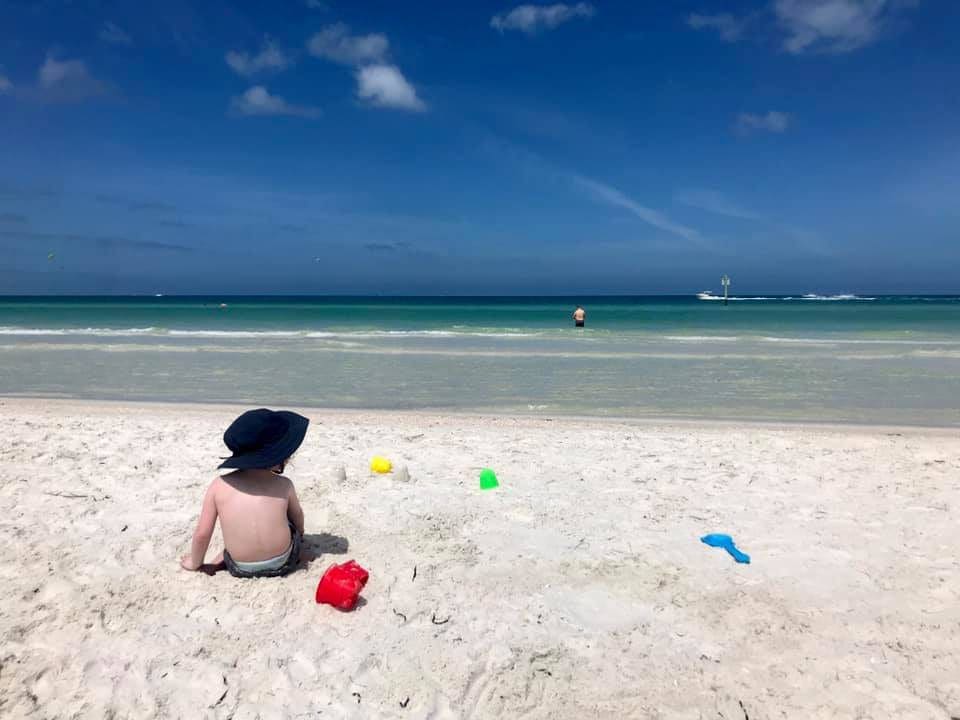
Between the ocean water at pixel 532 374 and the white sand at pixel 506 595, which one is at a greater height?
the white sand at pixel 506 595

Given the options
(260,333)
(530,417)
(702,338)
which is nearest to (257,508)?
(530,417)

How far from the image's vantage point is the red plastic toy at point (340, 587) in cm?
362

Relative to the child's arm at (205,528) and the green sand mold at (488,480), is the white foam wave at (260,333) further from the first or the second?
the child's arm at (205,528)

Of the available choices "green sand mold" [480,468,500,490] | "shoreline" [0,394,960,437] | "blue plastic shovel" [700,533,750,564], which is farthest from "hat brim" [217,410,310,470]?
"shoreline" [0,394,960,437]

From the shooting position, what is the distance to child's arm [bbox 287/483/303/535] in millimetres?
3982

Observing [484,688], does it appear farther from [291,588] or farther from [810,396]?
[810,396]

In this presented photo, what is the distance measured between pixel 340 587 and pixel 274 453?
85cm

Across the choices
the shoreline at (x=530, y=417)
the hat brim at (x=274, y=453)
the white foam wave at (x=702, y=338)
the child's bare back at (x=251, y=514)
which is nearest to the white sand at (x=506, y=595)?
the child's bare back at (x=251, y=514)

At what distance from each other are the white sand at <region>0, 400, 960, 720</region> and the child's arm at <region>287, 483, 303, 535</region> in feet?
0.93

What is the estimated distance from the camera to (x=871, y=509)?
17.5 feet

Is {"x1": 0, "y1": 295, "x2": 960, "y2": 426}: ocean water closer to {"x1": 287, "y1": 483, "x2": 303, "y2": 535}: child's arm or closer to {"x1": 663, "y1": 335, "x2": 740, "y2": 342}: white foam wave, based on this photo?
{"x1": 663, "y1": 335, "x2": 740, "y2": 342}: white foam wave

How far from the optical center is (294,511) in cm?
404

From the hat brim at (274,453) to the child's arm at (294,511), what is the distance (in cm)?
35

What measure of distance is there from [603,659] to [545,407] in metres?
7.53
